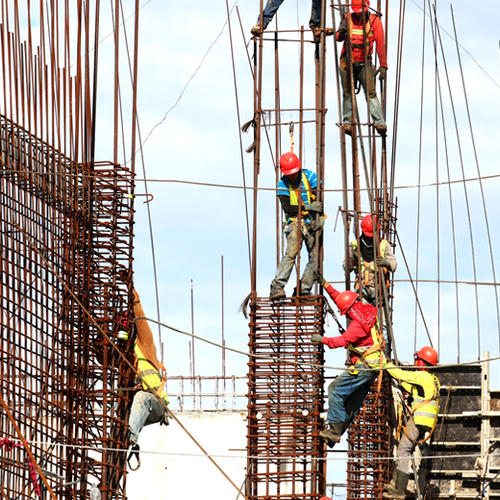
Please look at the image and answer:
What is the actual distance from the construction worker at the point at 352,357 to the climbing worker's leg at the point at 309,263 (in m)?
0.67

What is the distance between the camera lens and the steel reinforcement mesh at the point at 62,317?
1612cm

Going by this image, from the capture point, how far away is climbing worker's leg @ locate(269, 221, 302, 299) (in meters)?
18.4

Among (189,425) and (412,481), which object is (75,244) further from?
(189,425)

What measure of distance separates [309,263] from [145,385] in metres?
3.26

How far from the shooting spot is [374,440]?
21438mm

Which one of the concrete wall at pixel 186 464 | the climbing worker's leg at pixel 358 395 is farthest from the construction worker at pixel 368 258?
the concrete wall at pixel 186 464

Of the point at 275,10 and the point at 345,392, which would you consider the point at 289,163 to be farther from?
the point at 345,392

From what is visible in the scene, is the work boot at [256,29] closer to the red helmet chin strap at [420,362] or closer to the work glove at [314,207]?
the work glove at [314,207]

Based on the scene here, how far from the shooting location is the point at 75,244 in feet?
57.6

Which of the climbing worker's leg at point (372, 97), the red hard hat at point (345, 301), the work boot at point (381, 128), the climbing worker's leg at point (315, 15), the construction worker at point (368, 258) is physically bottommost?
the red hard hat at point (345, 301)

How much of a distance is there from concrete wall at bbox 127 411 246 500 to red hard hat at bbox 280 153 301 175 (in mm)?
10635

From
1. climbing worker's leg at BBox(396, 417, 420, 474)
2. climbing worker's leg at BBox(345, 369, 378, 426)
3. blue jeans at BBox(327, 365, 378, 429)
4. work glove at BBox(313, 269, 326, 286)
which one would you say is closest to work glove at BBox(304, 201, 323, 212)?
work glove at BBox(313, 269, 326, 286)

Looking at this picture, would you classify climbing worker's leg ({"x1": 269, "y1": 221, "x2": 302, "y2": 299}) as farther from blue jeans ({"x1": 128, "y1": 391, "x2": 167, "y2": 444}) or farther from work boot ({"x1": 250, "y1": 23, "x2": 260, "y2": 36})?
work boot ({"x1": 250, "y1": 23, "x2": 260, "y2": 36})

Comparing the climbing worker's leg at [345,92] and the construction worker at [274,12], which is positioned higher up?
the construction worker at [274,12]
